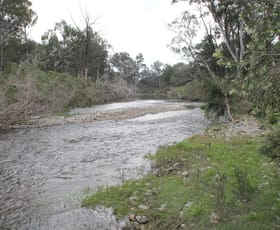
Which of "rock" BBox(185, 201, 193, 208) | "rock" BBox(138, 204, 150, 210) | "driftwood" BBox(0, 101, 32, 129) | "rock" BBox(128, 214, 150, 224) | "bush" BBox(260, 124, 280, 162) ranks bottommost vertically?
"rock" BBox(128, 214, 150, 224)

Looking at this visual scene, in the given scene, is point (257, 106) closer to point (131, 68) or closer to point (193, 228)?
point (193, 228)

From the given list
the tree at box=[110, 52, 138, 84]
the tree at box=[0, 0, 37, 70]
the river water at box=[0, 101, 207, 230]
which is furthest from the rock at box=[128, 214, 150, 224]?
the tree at box=[110, 52, 138, 84]

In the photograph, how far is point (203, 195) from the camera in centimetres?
652

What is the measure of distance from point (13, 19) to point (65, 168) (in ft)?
115

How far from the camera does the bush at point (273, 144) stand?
5355 millimetres

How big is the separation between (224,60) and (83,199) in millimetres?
4835

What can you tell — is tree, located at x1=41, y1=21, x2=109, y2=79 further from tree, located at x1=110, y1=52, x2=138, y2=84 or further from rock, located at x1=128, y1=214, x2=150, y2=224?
rock, located at x1=128, y1=214, x2=150, y2=224

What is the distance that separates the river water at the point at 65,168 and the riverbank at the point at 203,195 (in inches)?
25.0

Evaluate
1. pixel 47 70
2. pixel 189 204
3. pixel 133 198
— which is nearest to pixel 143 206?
pixel 133 198

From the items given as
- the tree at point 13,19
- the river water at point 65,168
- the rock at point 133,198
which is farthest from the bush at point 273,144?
the tree at point 13,19

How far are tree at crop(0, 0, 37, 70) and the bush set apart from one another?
36826 millimetres

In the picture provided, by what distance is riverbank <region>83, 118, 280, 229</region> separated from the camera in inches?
213

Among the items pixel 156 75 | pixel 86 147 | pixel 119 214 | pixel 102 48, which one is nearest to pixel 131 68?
pixel 156 75

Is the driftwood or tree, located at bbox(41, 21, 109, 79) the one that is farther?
tree, located at bbox(41, 21, 109, 79)
